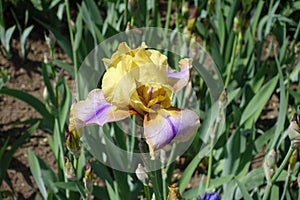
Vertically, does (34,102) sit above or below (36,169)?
above

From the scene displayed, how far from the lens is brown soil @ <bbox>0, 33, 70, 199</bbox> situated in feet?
5.95

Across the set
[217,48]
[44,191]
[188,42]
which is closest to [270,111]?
[217,48]

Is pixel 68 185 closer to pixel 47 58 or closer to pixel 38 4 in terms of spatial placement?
pixel 47 58

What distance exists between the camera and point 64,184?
145 cm

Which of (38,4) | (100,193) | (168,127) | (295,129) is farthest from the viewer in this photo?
(38,4)

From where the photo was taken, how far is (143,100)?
3.00 feet

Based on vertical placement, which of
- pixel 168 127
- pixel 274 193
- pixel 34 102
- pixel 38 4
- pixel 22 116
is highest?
A: pixel 38 4

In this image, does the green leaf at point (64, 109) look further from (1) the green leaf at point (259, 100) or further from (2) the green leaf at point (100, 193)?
(1) the green leaf at point (259, 100)

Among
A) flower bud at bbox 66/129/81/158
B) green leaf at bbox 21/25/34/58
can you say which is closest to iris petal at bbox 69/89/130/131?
flower bud at bbox 66/129/81/158

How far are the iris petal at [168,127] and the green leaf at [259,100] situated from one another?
97 cm

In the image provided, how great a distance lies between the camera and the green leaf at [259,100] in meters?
1.82

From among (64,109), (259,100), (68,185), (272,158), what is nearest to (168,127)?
(272,158)

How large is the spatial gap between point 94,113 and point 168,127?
0.13 meters

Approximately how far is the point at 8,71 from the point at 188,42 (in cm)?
81
